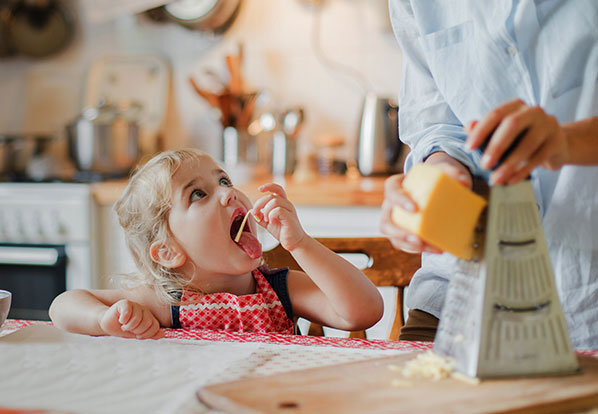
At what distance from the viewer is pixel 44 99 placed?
3.14m

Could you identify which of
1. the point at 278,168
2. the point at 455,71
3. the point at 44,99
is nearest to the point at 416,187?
the point at 455,71

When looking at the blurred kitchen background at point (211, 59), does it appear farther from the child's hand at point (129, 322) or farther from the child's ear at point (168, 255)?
the child's hand at point (129, 322)

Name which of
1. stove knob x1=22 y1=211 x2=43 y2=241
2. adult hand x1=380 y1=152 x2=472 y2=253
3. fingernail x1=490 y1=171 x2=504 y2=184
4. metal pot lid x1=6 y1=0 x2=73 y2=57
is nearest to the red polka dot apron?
adult hand x1=380 y1=152 x2=472 y2=253

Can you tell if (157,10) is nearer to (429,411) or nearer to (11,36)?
(11,36)

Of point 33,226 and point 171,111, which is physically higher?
point 171,111

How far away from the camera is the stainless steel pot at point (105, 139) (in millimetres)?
2652

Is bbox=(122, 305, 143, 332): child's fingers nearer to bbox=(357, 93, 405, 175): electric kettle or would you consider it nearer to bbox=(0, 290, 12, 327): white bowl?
bbox=(0, 290, 12, 327): white bowl

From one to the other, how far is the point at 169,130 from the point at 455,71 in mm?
2029

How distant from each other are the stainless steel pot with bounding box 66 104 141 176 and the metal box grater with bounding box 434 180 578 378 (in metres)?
2.15

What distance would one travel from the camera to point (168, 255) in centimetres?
119

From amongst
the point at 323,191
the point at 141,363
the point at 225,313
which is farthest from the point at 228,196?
the point at 323,191

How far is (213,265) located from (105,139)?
168 centimetres

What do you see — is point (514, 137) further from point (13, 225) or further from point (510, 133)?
point (13, 225)

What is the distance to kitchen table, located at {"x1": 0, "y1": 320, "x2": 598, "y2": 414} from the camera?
0.70 metres
